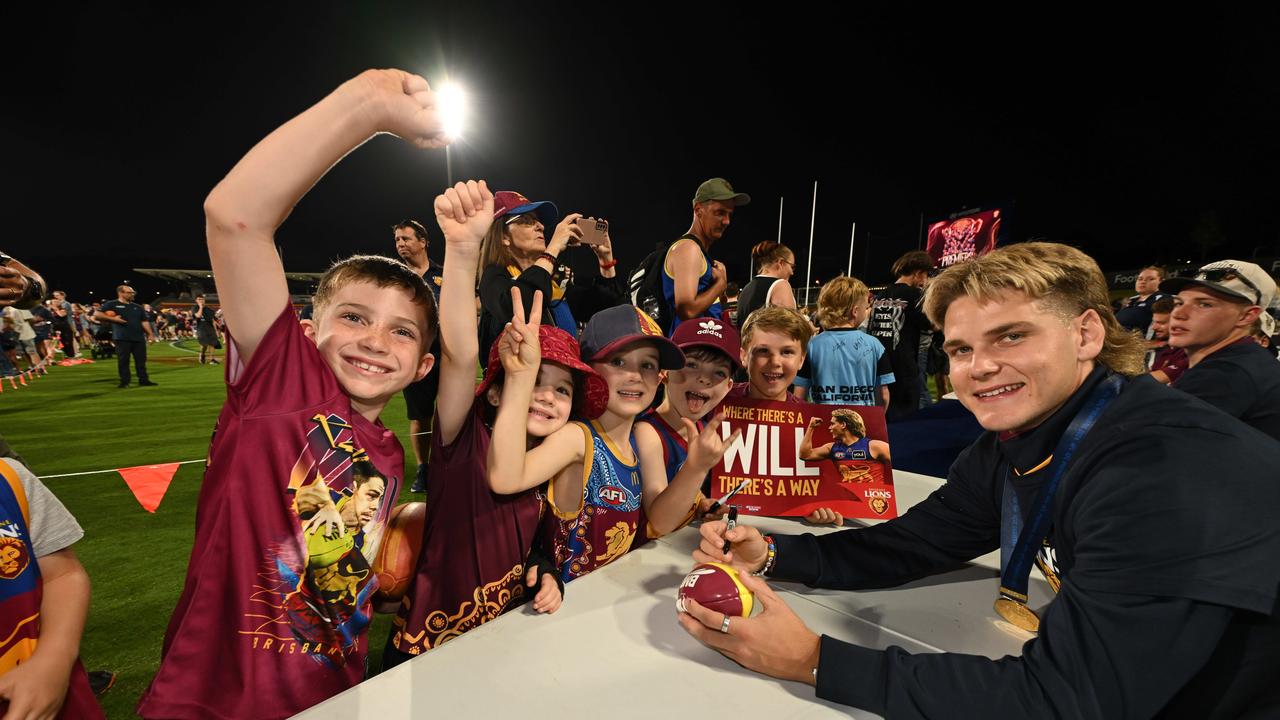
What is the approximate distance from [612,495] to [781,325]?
1403 mm

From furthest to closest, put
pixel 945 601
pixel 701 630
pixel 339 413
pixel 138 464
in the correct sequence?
pixel 138 464 → pixel 945 601 → pixel 339 413 → pixel 701 630

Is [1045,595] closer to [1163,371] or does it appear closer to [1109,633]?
[1109,633]

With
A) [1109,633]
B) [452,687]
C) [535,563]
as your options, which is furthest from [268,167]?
[1109,633]

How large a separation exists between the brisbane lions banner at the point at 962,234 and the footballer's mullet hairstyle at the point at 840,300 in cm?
1543

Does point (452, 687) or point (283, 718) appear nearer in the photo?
point (452, 687)

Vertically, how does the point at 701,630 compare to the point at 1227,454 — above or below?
below

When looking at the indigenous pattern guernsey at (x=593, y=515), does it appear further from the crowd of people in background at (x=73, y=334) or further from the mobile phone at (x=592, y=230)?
the crowd of people in background at (x=73, y=334)

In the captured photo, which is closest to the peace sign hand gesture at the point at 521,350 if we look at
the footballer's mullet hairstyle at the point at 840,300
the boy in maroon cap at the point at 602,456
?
the boy in maroon cap at the point at 602,456

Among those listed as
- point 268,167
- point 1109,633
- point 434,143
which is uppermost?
point 434,143

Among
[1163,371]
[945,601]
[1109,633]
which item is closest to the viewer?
[1109,633]

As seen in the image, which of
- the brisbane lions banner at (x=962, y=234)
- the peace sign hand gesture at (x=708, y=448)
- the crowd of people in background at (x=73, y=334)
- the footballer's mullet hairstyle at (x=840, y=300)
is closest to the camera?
the peace sign hand gesture at (x=708, y=448)

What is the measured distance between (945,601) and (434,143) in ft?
6.52

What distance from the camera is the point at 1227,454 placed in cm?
99

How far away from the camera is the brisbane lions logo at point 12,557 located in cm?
114
